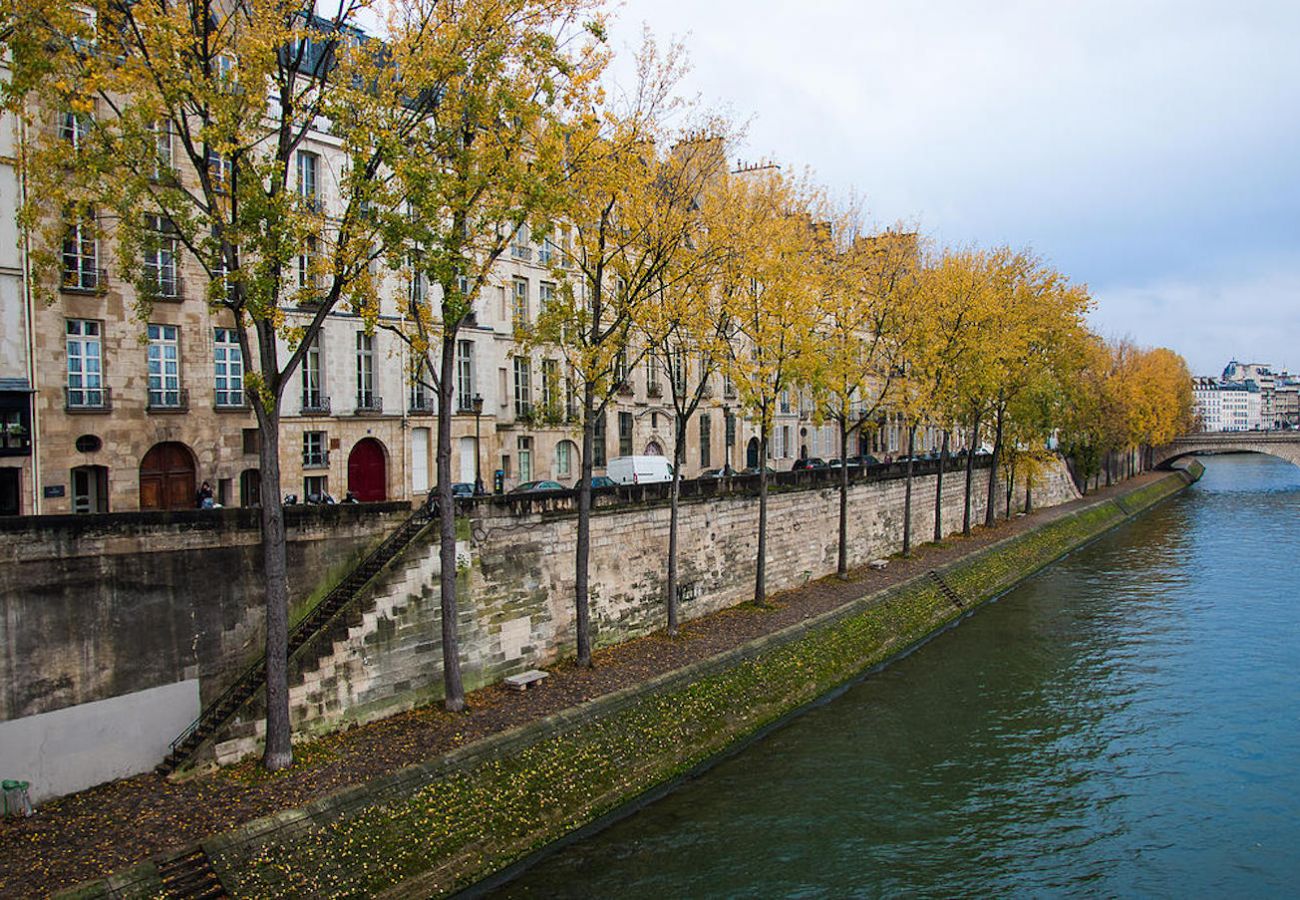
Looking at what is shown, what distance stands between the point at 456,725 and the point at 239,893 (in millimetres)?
5399

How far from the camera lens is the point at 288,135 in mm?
14781

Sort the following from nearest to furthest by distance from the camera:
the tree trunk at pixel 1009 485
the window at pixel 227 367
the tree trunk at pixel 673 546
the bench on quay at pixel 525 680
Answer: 1. the bench on quay at pixel 525 680
2. the tree trunk at pixel 673 546
3. the window at pixel 227 367
4. the tree trunk at pixel 1009 485

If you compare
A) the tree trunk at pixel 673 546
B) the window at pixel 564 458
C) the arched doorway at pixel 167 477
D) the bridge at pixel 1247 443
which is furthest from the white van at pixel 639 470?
the bridge at pixel 1247 443

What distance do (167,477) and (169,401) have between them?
7.21 ft

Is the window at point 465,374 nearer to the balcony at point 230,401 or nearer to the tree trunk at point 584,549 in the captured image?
the balcony at point 230,401

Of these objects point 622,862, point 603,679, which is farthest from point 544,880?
point 603,679

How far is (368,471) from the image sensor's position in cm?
3297

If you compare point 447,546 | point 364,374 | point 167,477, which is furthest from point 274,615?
point 364,374

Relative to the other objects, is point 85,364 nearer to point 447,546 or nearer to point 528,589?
point 528,589

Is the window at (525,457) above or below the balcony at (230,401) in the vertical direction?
below

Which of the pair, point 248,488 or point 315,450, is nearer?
point 248,488

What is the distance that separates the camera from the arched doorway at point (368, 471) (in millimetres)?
32531

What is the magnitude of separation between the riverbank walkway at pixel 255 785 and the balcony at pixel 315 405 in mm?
13595

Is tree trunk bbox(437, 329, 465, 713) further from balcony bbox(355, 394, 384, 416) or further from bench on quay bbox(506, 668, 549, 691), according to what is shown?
balcony bbox(355, 394, 384, 416)
